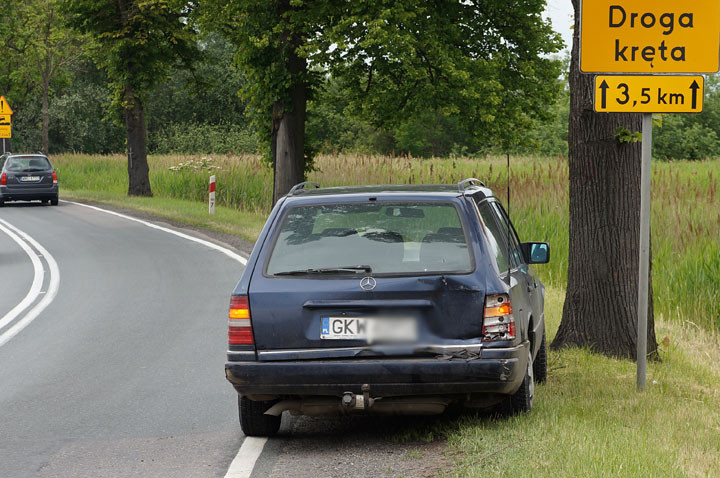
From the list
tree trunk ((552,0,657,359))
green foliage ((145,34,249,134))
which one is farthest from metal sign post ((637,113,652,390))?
green foliage ((145,34,249,134))

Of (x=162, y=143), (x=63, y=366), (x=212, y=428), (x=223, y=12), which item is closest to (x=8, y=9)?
(x=223, y=12)

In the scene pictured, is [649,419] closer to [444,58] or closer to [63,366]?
[63,366]

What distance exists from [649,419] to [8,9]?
138ft

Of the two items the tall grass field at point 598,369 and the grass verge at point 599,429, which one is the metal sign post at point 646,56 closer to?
the grass verge at point 599,429

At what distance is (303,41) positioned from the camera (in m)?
23.2

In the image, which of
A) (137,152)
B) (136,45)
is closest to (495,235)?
(136,45)

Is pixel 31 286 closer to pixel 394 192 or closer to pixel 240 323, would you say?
pixel 240 323

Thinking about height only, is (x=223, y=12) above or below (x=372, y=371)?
above

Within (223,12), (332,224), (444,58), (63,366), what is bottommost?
(63,366)

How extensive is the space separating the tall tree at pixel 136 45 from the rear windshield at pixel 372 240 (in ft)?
87.1

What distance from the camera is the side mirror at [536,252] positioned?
24.3ft

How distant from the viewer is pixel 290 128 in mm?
23156

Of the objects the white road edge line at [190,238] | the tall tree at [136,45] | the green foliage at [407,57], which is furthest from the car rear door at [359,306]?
the tall tree at [136,45]

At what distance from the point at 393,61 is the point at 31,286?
1122cm
